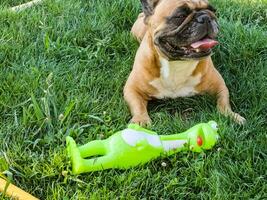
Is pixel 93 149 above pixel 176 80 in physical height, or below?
above

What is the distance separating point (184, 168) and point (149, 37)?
88 cm

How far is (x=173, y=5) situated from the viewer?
9.61ft

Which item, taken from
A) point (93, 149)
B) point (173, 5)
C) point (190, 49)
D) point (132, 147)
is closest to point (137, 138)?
point (132, 147)

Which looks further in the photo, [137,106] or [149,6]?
[149,6]

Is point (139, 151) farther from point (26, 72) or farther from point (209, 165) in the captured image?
point (26, 72)

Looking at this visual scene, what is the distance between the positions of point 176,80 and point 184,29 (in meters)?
0.34

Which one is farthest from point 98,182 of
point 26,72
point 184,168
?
point 26,72

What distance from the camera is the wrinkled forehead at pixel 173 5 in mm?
2891

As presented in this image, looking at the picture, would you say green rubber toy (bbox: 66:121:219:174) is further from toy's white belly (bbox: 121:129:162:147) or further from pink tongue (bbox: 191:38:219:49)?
pink tongue (bbox: 191:38:219:49)

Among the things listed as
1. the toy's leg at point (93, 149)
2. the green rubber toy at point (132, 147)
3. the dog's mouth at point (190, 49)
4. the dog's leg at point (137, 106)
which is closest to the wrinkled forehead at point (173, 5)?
the dog's mouth at point (190, 49)

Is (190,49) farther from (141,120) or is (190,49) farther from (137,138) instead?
(137,138)

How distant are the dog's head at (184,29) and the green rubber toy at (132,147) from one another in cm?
48

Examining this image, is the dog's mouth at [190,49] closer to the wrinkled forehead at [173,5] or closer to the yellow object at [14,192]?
the wrinkled forehead at [173,5]

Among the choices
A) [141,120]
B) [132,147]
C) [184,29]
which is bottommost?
[141,120]
